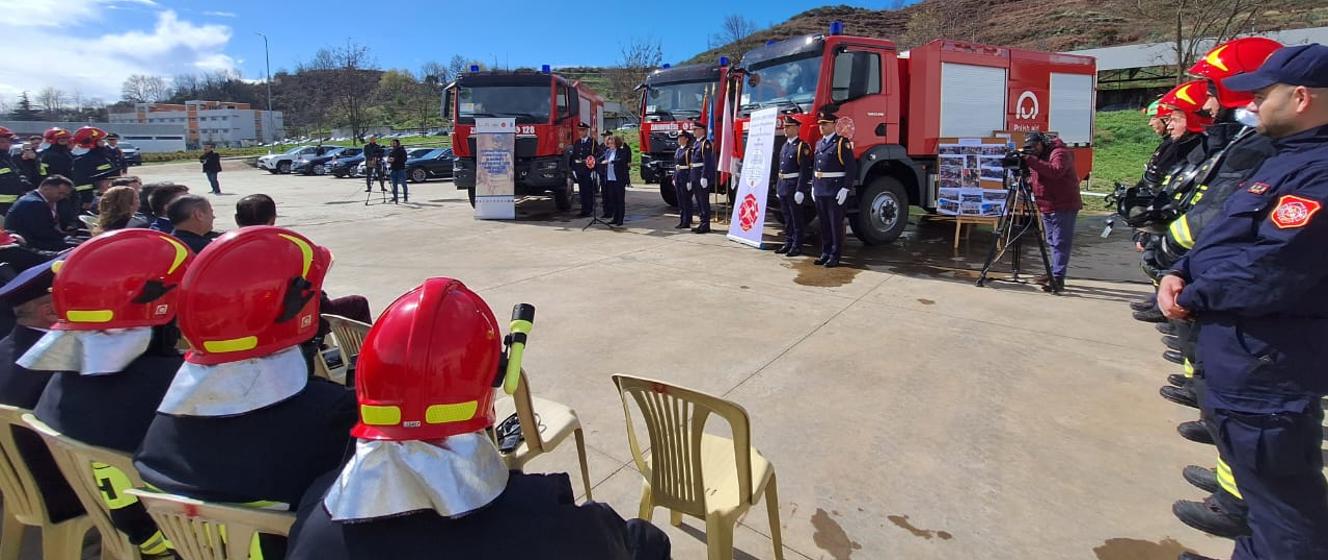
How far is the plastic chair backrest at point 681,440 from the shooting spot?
2092mm

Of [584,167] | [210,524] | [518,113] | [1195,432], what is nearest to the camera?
[210,524]

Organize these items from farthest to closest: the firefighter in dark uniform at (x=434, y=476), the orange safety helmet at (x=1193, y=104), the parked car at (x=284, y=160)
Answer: the parked car at (x=284, y=160) < the orange safety helmet at (x=1193, y=104) < the firefighter in dark uniform at (x=434, y=476)

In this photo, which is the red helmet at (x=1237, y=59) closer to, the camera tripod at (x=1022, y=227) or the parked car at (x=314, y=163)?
the camera tripod at (x=1022, y=227)

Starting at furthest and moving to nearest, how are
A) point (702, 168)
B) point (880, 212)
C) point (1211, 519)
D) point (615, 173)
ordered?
1. point (615, 173)
2. point (702, 168)
3. point (880, 212)
4. point (1211, 519)

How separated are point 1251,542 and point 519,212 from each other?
13001mm

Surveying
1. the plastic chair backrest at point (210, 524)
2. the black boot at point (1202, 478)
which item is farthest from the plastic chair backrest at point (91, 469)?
the black boot at point (1202, 478)

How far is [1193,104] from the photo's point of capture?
15.7 ft

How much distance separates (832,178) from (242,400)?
6737 millimetres

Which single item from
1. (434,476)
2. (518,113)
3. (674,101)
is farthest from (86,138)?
(434,476)

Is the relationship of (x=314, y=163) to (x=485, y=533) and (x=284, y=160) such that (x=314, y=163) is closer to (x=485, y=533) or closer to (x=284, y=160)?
(x=284, y=160)

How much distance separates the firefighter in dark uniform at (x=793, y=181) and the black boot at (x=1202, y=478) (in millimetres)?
5331

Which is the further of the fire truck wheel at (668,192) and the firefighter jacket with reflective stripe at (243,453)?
the fire truck wheel at (668,192)

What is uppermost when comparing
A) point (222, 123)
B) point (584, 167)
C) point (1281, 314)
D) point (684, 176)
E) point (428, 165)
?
point (222, 123)

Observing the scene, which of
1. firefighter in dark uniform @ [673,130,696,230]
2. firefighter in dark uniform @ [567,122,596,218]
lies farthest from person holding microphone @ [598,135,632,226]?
firefighter in dark uniform @ [673,130,696,230]
